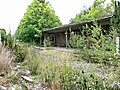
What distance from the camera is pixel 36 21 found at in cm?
3181

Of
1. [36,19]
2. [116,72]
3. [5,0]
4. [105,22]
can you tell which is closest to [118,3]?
[105,22]

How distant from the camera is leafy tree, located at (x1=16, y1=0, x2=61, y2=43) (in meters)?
31.5

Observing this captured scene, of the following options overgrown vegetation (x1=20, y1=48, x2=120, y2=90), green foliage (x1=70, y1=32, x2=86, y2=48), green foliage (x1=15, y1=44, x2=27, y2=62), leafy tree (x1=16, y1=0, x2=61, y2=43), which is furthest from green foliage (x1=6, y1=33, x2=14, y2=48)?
leafy tree (x1=16, y1=0, x2=61, y2=43)

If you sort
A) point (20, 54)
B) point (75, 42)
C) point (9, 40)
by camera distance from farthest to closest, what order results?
point (9, 40) < point (20, 54) < point (75, 42)

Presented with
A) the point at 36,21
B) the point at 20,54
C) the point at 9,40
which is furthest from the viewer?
the point at 36,21

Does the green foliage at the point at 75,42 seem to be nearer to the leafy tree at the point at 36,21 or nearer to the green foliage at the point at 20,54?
the green foliage at the point at 20,54

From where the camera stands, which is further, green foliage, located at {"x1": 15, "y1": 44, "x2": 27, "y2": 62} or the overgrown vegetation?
green foliage, located at {"x1": 15, "y1": 44, "x2": 27, "y2": 62}

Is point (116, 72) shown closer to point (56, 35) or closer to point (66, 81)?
point (66, 81)

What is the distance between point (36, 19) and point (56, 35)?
12.7 ft

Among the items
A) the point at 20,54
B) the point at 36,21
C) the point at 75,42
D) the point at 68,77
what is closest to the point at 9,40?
the point at 20,54

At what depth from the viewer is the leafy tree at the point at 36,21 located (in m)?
31.5

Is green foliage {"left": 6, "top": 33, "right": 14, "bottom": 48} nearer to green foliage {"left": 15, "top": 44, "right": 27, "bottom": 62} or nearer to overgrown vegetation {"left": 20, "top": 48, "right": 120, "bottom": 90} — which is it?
green foliage {"left": 15, "top": 44, "right": 27, "bottom": 62}

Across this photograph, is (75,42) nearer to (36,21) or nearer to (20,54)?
(20,54)

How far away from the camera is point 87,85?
448 cm
